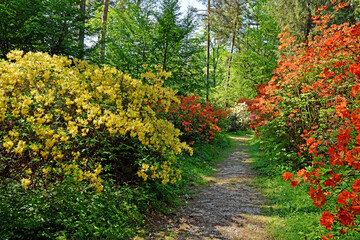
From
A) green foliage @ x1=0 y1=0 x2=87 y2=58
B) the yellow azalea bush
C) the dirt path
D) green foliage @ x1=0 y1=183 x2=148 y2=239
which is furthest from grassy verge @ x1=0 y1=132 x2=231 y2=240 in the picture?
green foliage @ x1=0 y1=0 x2=87 y2=58

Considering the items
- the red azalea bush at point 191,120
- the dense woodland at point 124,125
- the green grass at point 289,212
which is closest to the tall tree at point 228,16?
the dense woodland at point 124,125

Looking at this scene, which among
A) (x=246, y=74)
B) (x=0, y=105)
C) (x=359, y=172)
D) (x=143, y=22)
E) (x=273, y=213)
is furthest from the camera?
(x=246, y=74)

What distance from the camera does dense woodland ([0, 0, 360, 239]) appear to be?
2654 millimetres

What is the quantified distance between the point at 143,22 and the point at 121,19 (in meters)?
0.93

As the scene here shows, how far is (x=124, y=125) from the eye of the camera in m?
3.24

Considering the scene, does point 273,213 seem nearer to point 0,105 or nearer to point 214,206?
point 214,206

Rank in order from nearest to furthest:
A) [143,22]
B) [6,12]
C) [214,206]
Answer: [214,206]
[6,12]
[143,22]

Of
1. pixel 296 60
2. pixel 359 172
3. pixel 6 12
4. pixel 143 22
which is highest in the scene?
pixel 143 22

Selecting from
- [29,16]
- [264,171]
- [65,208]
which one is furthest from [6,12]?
[264,171]

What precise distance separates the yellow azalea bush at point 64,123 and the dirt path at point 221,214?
77cm

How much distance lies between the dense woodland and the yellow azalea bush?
0.8 inches

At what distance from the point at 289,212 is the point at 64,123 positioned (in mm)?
3895

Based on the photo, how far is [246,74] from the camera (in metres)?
19.3

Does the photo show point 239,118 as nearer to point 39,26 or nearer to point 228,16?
point 228,16
